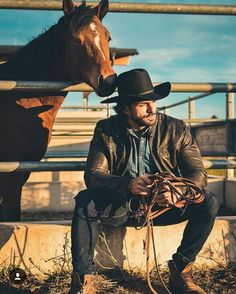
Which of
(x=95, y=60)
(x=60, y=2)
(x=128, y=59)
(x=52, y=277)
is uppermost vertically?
(x=128, y=59)

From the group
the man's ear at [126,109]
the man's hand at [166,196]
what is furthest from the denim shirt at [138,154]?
the man's hand at [166,196]

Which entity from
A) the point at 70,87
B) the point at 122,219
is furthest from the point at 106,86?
the point at 122,219

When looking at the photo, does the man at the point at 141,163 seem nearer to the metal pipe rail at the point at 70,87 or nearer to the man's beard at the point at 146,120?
the man's beard at the point at 146,120

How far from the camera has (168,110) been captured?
26.5 ft

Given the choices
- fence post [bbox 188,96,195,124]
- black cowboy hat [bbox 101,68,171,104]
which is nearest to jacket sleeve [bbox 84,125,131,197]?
black cowboy hat [bbox 101,68,171,104]

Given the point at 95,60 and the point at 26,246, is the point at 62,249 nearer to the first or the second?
the point at 26,246

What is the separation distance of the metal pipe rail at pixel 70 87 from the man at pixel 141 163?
0.20m

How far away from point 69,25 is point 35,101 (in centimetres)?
63

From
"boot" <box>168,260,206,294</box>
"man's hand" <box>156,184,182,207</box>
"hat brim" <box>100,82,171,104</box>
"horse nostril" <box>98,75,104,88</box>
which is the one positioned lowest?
"boot" <box>168,260,206,294</box>

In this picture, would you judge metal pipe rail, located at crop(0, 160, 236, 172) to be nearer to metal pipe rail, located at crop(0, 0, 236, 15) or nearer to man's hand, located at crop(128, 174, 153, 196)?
man's hand, located at crop(128, 174, 153, 196)

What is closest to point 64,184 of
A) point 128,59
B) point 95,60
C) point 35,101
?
point 35,101

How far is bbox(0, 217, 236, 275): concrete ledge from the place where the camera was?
2.36 m

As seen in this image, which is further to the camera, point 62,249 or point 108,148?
point 62,249

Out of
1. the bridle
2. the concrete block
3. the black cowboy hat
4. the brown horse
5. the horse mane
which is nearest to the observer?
the bridle
